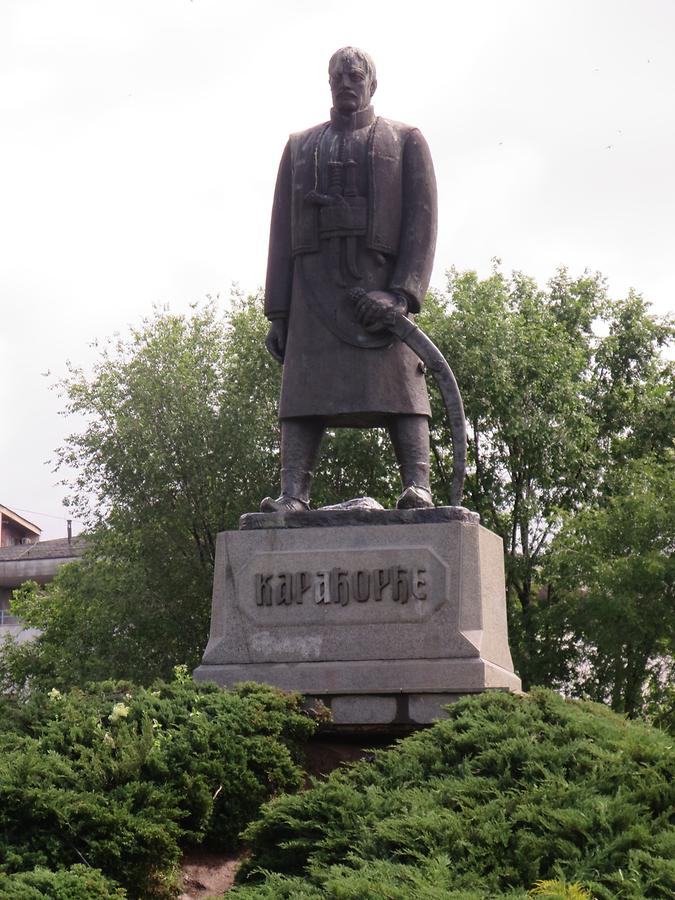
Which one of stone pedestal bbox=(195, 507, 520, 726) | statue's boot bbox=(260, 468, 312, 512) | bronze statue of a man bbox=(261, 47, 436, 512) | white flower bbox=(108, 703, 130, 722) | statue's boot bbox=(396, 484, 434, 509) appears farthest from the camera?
bronze statue of a man bbox=(261, 47, 436, 512)

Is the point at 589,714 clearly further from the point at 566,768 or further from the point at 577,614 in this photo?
the point at 577,614

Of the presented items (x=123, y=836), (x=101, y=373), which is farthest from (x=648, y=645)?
(x=123, y=836)

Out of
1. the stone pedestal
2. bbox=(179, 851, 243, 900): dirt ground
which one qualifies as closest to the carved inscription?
the stone pedestal

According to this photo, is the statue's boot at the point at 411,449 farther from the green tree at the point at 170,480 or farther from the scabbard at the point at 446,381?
the green tree at the point at 170,480

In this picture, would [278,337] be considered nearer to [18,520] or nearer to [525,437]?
[525,437]

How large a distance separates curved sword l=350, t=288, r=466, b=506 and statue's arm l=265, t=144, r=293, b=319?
681 mm

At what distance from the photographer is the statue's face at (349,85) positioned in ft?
35.0

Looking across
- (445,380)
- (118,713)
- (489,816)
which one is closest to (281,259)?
(445,380)

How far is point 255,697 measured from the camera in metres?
8.79

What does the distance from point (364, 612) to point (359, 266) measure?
243cm

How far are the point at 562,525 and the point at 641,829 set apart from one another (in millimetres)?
20218

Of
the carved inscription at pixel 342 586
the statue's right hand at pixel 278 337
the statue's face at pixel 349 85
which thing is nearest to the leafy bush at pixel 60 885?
the carved inscription at pixel 342 586

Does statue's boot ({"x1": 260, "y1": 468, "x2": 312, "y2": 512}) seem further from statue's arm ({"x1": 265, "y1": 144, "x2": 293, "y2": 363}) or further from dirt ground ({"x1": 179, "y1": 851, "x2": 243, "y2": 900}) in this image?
dirt ground ({"x1": 179, "y1": 851, "x2": 243, "y2": 900})

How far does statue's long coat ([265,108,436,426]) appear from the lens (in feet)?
34.4
